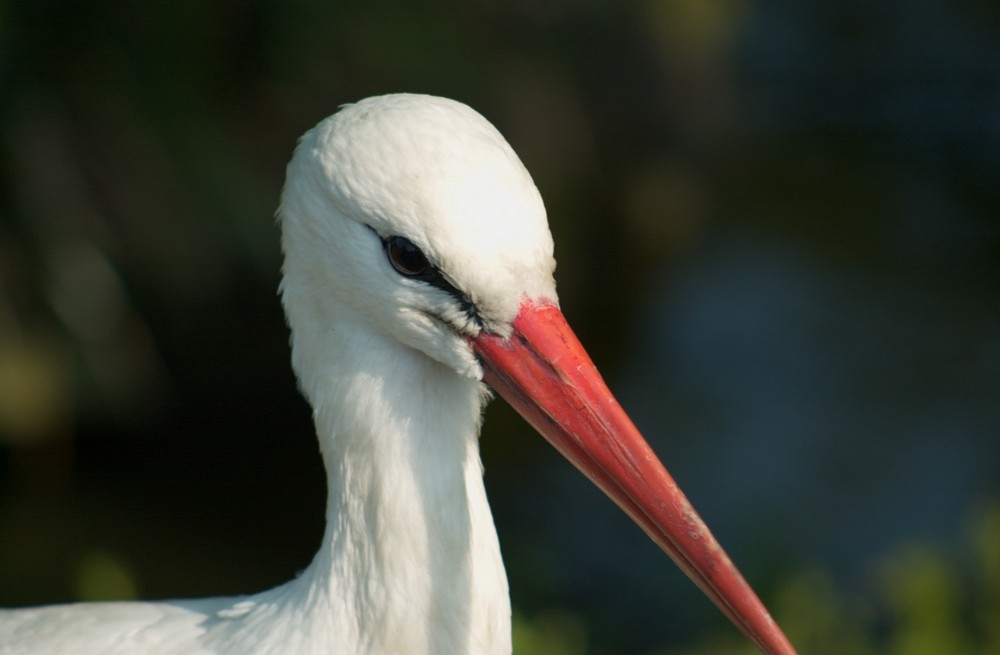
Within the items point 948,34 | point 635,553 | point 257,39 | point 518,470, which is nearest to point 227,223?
point 257,39

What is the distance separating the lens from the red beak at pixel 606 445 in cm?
188

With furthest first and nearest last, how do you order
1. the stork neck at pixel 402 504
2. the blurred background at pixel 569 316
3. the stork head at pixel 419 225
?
the blurred background at pixel 569 316
the stork neck at pixel 402 504
the stork head at pixel 419 225

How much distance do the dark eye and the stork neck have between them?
0.17 metres

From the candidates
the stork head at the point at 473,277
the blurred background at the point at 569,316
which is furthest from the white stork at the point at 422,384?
the blurred background at the point at 569,316

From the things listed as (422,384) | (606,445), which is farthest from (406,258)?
(606,445)

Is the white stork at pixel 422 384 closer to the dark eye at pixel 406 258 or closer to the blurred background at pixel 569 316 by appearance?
the dark eye at pixel 406 258

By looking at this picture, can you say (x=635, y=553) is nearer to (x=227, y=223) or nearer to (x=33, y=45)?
(x=227, y=223)

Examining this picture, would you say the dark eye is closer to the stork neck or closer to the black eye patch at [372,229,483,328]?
the black eye patch at [372,229,483,328]

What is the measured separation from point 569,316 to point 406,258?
4557mm

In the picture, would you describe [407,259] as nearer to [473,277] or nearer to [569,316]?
[473,277]

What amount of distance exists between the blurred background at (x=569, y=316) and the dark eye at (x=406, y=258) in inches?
69.1

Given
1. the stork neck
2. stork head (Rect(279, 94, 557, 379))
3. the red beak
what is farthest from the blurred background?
stork head (Rect(279, 94, 557, 379))

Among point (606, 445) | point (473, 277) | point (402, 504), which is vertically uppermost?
point (473, 277)

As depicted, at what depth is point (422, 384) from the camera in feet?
6.67
